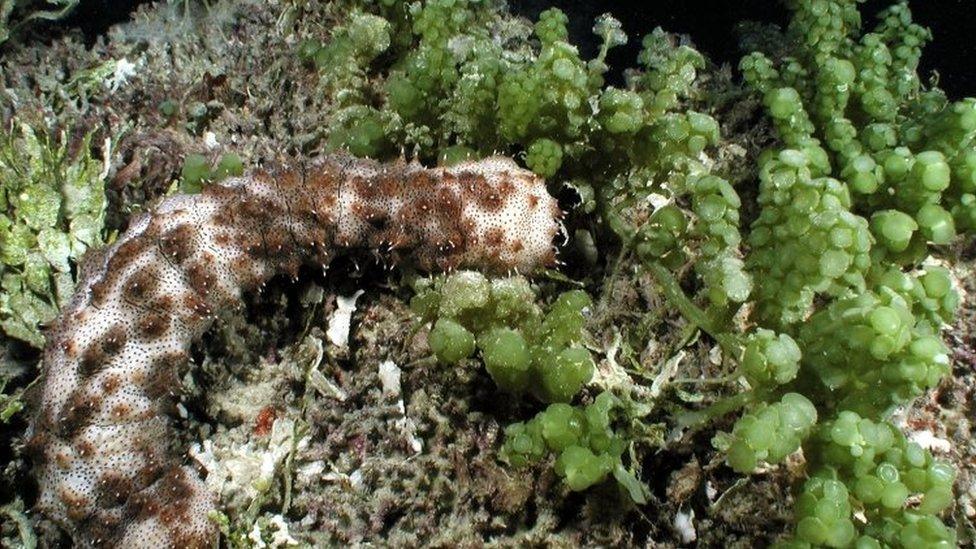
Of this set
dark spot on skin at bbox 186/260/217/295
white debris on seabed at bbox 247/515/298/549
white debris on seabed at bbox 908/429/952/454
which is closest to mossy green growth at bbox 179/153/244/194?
dark spot on skin at bbox 186/260/217/295

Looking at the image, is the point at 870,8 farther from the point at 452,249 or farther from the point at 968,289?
the point at 452,249

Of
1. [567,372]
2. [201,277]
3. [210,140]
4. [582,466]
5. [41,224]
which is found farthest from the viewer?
[210,140]

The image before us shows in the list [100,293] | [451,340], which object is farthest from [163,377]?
[451,340]

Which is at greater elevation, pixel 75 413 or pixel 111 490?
pixel 75 413

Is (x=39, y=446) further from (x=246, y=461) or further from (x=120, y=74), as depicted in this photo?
(x=120, y=74)

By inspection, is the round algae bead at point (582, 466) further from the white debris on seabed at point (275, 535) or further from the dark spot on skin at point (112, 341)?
the dark spot on skin at point (112, 341)

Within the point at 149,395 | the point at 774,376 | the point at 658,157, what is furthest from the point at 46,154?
the point at 774,376

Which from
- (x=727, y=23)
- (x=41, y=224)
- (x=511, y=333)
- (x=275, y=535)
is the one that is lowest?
(x=275, y=535)
